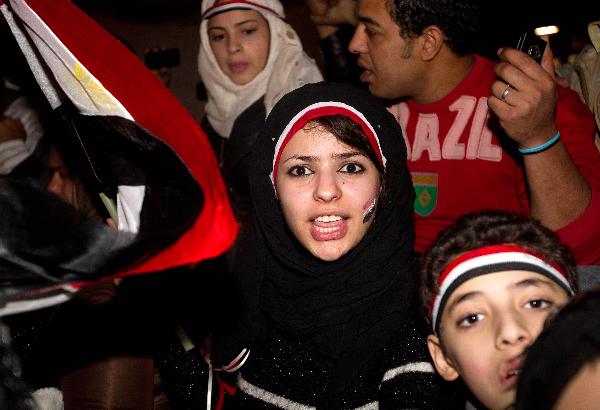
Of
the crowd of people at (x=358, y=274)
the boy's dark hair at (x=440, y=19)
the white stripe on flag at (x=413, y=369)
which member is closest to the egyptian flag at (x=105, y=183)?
the crowd of people at (x=358, y=274)

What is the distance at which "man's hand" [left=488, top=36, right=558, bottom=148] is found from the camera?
2119mm

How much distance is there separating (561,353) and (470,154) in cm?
160

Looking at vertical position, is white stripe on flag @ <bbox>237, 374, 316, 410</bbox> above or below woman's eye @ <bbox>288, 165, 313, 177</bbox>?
below

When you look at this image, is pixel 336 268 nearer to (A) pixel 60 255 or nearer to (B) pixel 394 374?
(B) pixel 394 374

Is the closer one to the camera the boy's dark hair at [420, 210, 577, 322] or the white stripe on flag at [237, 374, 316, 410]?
the boy's dark hair at [420, 210, 577, 322]

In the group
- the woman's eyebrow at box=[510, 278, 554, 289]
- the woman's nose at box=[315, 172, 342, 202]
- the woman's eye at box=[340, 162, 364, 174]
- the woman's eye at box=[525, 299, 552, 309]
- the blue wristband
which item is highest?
the blue wristband

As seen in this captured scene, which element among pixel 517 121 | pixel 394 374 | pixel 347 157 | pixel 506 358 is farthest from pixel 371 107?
pixel 506 358

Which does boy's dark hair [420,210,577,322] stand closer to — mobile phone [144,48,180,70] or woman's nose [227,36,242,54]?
woman's nose [227,36,242,54]

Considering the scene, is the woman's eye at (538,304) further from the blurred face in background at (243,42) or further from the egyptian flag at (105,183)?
the blurred face in background at (243,42)

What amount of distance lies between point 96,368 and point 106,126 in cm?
76

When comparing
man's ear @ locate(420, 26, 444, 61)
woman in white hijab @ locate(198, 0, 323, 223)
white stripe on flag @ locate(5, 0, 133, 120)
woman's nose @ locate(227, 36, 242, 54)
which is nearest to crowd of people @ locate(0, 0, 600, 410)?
man's ear @ locate(420, 26, 444, 61)

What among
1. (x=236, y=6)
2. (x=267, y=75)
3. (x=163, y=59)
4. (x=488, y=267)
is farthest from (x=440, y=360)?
(x=163, y=59)

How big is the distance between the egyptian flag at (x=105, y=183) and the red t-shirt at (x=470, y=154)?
52.4 inches

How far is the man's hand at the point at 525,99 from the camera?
2119 millimetres
